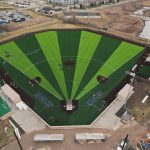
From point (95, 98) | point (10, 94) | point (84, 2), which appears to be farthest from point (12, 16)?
point (95, 98)

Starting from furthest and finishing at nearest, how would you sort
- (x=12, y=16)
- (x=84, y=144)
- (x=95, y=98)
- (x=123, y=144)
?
(x=12, y=16) < (x=95, y=98) < (x=84, y=144) < (x=123, y=144)

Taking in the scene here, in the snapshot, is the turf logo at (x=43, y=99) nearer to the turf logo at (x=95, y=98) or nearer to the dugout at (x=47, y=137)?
the turf logo at (x=95, y=98)

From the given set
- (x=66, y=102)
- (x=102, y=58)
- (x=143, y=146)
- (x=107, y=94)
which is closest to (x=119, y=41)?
(x=102, y=58)

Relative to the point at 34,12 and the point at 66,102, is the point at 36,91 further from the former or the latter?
the point at 34,12

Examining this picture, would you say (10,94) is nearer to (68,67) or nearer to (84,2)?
(68,67)

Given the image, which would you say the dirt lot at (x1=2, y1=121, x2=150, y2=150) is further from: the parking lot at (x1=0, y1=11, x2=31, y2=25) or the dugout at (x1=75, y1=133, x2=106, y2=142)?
the parking lot at (x1=0, y1=11, x2=31, y2=25)

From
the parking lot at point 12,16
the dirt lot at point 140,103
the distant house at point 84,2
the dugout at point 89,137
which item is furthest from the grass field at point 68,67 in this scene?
the distant house at point 84,2
